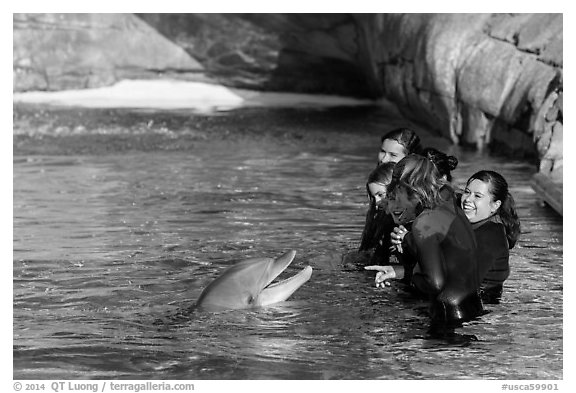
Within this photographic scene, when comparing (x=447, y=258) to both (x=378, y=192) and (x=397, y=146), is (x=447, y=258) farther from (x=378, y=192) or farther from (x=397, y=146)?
(x=397, y=146)

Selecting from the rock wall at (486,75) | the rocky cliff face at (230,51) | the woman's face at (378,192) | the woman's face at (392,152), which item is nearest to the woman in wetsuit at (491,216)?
the woman's face at (378,192)

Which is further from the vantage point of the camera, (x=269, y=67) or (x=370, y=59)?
(x=269, y=67)

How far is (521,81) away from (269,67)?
25.3 feet

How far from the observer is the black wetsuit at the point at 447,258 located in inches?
237

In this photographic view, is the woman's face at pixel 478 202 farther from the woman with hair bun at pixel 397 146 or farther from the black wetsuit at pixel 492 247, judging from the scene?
the woman with hair bun at pixel 397 146

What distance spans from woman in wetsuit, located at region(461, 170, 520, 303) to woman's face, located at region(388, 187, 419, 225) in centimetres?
38

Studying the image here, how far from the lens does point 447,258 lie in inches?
240

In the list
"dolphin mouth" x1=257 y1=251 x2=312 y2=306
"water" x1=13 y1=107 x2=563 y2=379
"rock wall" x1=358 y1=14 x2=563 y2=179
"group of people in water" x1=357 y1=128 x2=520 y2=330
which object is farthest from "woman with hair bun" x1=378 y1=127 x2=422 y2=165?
"rock wall" x1=358 y1=14 x2=563 y2=179

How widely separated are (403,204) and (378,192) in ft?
3.26

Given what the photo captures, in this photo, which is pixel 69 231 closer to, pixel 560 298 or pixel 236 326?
pixel 236 326

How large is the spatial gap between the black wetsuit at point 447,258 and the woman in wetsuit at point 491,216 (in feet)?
0.73

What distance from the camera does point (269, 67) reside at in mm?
19797

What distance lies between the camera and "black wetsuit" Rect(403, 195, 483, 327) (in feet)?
19.8

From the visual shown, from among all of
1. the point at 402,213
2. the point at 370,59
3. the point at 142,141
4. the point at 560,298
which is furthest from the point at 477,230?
the point at 370,59
